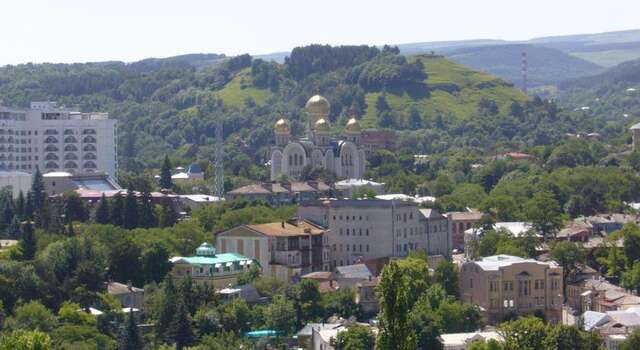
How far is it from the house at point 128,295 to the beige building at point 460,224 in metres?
29.8

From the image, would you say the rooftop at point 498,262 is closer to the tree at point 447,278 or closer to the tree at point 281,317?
the tree at point 447,278

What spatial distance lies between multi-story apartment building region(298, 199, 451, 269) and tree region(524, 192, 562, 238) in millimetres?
11147

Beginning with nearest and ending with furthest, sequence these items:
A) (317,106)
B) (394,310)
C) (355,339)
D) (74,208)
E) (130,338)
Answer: (394,310) < (130,338) < (355,339) < (74,208) < (317,106)

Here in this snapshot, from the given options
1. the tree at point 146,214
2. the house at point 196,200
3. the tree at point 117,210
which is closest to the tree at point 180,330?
the tree at point 117,210

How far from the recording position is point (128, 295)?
86.9 metres

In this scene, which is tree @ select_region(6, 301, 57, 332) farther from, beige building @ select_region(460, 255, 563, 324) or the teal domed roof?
beige building @ select_region(460, 255, 563, 324)

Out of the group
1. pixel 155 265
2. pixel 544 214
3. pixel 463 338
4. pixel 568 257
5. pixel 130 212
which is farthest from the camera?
pixel 544 214

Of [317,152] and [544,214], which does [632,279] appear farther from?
[317,152]

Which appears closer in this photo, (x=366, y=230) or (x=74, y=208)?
(x=366, y=230)

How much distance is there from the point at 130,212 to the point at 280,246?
12496 mm

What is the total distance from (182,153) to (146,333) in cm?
11066

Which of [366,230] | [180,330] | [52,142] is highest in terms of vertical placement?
[52,142]

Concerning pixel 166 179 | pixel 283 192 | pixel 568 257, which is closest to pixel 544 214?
pixel 568 257

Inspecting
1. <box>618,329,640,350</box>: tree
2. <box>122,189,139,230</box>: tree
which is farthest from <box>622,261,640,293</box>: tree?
<box>122,189,139,230</box>: tree
